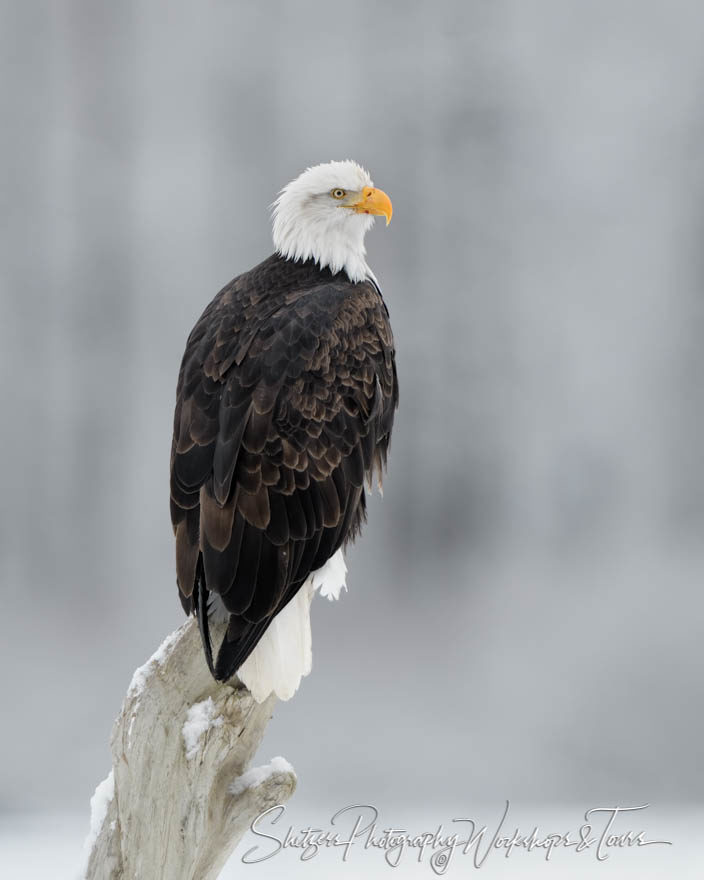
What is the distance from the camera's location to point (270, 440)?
2.37 metres

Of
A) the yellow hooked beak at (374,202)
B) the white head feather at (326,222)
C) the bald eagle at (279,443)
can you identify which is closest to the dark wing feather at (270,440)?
the bald eagle at (279,443)

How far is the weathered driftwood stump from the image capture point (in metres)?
2.23

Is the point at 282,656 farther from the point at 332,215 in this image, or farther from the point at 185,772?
the point at 332,215

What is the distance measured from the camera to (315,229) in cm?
282

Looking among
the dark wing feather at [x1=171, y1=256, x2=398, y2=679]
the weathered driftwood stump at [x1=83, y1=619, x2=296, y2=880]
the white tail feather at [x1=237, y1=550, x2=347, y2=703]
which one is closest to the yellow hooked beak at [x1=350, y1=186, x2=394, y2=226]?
the dark wing feather at [x1=171, y1=256, x2=398, y2=679]

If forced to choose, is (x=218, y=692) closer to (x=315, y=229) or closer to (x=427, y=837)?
(x=427, y=837)

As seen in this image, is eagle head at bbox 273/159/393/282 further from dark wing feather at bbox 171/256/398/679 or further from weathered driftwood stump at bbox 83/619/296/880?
weathered driftwood stump at bbox 83/619/296/880

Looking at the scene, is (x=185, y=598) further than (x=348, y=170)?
No

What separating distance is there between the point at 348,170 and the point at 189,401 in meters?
0.84

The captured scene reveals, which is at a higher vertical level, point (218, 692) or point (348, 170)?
point (348, 170)

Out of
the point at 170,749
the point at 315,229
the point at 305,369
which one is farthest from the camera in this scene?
the point at 315,229

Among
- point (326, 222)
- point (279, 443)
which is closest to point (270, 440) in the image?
point (279, 443)

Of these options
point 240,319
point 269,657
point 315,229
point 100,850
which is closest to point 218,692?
point 269,657

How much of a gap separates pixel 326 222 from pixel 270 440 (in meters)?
0.77
